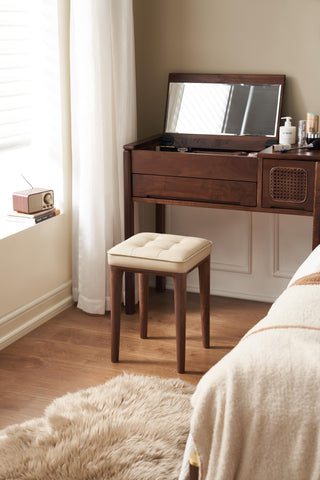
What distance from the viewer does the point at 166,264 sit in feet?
8.66

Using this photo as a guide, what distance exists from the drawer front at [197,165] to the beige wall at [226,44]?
507 millimetres

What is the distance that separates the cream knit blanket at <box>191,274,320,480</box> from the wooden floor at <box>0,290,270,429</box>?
1.15 m

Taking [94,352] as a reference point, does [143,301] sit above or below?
above

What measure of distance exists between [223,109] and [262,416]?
2.26 m

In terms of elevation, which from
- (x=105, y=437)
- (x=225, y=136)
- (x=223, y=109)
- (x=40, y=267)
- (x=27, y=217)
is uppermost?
(x=223, y=109)

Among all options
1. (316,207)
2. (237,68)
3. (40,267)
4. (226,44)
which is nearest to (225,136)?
(237,68)

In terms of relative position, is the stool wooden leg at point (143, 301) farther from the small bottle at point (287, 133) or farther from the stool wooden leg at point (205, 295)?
the small bottle at point (287, 133)

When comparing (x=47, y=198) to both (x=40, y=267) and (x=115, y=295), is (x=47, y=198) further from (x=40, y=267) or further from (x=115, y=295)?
(x=115, y=295)

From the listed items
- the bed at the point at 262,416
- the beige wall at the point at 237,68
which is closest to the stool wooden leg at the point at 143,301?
the beige wall at the point at 237,68

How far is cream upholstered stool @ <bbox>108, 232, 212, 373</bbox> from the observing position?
264cm

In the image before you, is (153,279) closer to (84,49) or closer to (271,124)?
(271,124)

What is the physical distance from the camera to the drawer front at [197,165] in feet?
9.72

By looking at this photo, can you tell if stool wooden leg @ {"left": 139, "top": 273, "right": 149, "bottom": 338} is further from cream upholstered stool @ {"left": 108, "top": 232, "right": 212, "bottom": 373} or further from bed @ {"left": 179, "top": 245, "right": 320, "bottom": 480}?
bed @ {"left": 179, "top": 245, "right": 320, "bottom": 480}

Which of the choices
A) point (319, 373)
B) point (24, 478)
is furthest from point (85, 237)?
point (319, 373)
